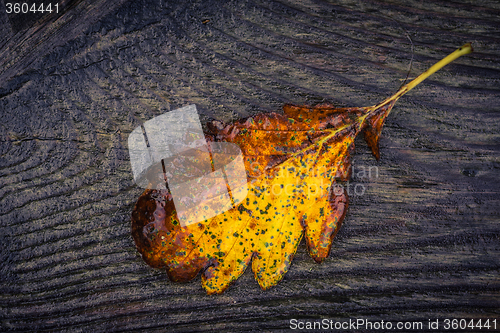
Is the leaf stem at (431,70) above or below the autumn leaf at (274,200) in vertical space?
above

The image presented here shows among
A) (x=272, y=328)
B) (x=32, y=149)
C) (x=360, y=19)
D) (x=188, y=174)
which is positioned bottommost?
(x=272, y=328)

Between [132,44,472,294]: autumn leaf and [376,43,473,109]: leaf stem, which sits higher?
[376,43,473,109]: leaf stem

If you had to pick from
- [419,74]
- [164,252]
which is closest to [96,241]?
[164,252]

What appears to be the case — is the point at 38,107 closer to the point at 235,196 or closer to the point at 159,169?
the point at 159,169

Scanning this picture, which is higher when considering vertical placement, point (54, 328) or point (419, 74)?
point (419, 74)

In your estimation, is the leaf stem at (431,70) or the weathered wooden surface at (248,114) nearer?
the leaf stem at (431,70)
